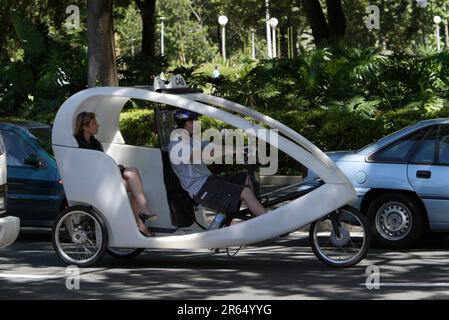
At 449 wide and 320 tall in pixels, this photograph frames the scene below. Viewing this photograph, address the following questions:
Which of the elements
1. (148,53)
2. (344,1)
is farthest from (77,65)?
(344,1)

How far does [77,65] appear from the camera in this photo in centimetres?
2378

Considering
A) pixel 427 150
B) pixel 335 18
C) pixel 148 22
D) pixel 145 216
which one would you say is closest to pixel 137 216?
pixel 145 216

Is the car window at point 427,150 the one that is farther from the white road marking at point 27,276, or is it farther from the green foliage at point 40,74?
the green foliage at point 40,74

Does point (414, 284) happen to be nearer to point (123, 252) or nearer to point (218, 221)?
point (218, 221)

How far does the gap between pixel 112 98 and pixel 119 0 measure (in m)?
18.0

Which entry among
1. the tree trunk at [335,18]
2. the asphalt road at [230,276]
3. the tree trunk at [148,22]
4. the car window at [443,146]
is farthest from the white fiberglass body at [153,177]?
the tree trunk at [148,22]

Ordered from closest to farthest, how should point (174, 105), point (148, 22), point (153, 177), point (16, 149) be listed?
point (174, 105) → point (153, 177) → point (16, 149) → point (148, 22)

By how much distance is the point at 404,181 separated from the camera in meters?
11.7

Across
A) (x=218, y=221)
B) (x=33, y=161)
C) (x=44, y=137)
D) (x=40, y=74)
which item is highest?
(x=40, y=74)

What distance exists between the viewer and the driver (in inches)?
400

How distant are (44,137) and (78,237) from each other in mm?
3700

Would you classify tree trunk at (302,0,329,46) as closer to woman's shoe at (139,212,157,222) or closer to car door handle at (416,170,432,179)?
car door handle at (416,170,432,179)

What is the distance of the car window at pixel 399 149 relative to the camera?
12.0 m
